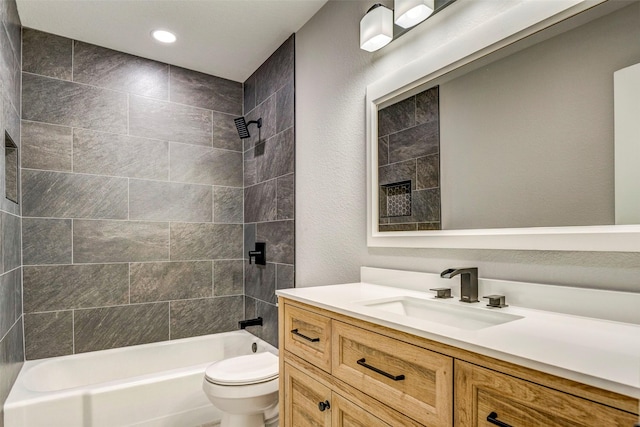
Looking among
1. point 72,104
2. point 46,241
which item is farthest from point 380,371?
point 72,104

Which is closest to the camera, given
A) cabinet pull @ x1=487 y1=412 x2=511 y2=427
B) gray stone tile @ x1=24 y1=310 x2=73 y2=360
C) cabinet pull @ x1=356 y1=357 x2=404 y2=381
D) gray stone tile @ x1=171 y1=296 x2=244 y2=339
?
cabinet pull @ x1=487 y1=412 x2=511 y2=427

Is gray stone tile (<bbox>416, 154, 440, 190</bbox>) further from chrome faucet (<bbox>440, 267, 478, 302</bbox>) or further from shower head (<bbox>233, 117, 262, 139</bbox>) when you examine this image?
shower head (<bbox>233, 117, 262, 139</bbox>)

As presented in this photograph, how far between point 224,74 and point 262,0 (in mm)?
1116

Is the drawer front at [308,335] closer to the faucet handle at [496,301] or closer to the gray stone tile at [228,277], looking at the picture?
the faucet handle at [496,301]

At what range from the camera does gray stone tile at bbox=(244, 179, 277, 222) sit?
111 inches

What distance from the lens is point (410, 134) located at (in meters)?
1.68

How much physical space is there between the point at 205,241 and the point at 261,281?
603 mm

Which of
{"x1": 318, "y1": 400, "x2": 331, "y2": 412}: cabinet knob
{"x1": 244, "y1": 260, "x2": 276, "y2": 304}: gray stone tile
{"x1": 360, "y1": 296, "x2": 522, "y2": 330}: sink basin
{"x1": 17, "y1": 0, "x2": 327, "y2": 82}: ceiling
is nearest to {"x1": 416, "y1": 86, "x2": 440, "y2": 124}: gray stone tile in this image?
{"x1": 360, "y1": 296, "x2": 522, "y2": 330}: sink basin

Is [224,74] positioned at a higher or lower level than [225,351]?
higher

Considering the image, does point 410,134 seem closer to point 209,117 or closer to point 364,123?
point 364,123

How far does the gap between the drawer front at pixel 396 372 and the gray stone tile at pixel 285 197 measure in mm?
1435

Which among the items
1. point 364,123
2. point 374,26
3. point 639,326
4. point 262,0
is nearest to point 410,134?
point 364,123

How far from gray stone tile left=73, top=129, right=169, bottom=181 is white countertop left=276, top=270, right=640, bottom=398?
2.21m

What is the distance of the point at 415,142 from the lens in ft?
5.43
